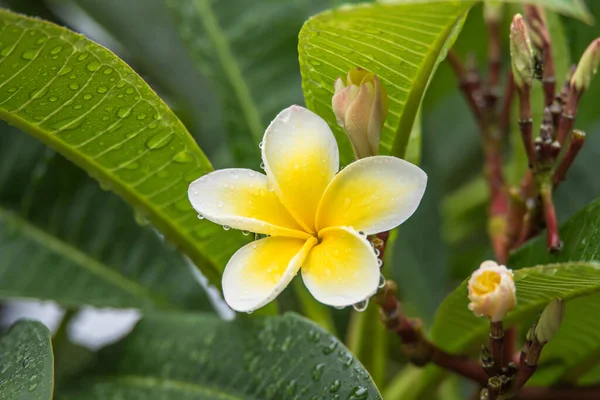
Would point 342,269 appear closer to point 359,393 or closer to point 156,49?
point 359,393

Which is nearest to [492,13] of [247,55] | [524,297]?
A: [247,55]

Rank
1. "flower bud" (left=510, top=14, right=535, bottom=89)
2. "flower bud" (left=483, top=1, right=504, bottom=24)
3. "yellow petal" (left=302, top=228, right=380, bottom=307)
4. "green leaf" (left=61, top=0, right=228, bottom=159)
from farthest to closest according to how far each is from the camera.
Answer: "green leaf" (left=61, top=0, right=228, bottom=159) → "flower bud" (left=483, top=1, right=504, bottom=24) → "flower bud" (left=510, top=14, right=535, bottom=89) → "yellow petal" (left=302, top=228, right=380, bottom=307)

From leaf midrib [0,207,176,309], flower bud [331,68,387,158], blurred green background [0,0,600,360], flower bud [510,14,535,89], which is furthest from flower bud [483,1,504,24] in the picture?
leaf midrib [0,207,176,309]

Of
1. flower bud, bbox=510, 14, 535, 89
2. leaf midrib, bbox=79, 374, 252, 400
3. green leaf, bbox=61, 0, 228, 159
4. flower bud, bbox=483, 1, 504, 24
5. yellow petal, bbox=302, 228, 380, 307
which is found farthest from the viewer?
green leaf, bbox=61, 0, 228, 159

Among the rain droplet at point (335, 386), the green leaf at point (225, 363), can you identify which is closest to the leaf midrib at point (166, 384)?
the green leaf at point (225, 363)

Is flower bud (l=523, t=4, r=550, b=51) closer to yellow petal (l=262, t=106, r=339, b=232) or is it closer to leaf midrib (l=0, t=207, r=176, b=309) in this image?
yellow petal (l=262, t=106, r=339, b=232)

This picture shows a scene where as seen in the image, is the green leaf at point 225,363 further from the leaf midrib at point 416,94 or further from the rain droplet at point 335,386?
the leaf midrib at point 416,94

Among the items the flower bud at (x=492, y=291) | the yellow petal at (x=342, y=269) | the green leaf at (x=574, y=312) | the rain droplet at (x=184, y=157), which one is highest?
the rain droplet at (x=184, y=157)
